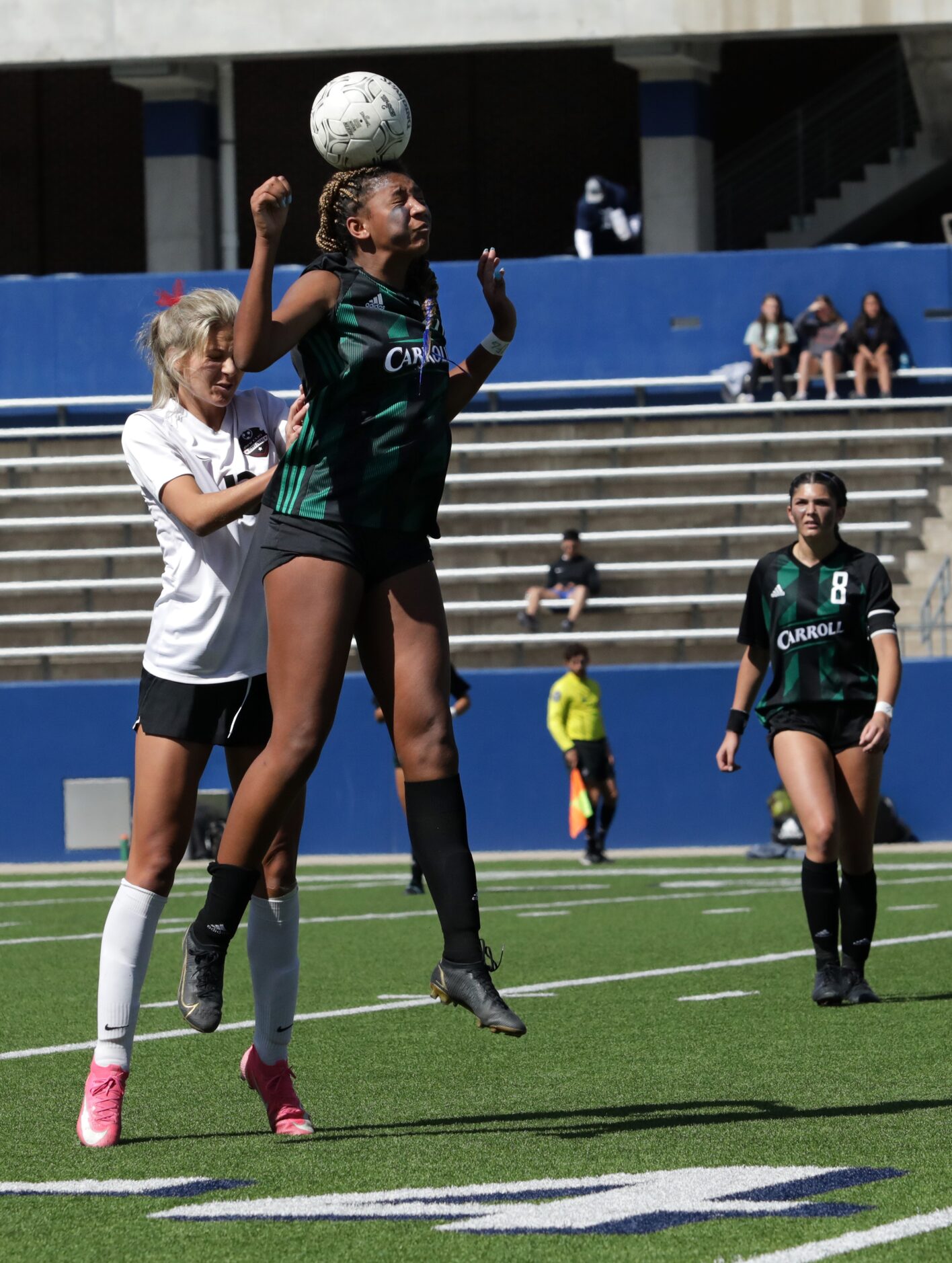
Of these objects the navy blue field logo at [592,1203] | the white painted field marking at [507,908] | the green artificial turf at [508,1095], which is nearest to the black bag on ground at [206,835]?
the white painted field marking at [507,908]

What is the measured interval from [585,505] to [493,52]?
11.3 meters

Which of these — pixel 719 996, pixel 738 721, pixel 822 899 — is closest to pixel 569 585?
pixel 738 721

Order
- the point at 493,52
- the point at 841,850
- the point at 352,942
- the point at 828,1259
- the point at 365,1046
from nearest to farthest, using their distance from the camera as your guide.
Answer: the point at 828,1259
the point at 365,1046
the point at 841,850
the point at 352,942
the point at 493,52

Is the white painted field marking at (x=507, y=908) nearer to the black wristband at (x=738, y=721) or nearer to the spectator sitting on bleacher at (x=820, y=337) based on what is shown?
the black wristband at (x=738, y=721)

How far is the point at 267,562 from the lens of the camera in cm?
486

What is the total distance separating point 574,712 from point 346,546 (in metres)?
13.1

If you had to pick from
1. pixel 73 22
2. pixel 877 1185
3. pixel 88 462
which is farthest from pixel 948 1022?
pixel 73 22

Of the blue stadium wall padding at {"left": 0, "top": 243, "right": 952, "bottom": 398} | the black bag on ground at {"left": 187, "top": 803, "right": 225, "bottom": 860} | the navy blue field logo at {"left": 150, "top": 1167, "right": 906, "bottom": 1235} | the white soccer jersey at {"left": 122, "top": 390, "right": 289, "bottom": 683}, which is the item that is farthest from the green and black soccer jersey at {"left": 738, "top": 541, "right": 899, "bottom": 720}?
the blue stadium wall padding at {"left": 0, "top": 243, "right": 952, "bottom": 398}

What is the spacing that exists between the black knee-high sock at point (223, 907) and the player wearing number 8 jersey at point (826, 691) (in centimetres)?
344

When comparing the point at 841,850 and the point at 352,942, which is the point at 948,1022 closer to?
the point at 841,850

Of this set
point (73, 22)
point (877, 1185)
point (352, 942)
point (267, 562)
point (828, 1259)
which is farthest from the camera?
point (73, 22)

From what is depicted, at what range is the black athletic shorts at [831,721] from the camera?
8086mm

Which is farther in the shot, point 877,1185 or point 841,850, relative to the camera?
point 841,850

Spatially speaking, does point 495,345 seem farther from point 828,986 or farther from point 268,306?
point 828,986
